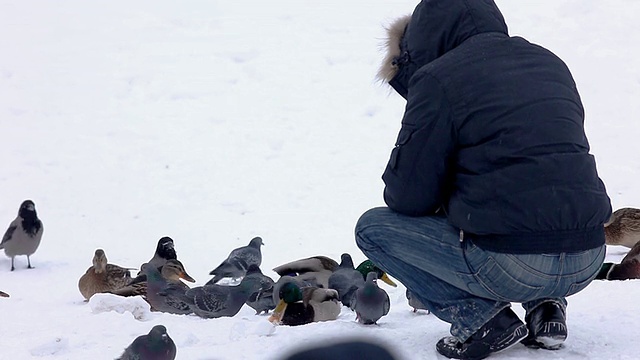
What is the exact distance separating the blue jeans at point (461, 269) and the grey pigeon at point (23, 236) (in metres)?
6.39

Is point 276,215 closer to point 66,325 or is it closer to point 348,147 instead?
point 348,147

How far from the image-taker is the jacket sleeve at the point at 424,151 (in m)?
3.83

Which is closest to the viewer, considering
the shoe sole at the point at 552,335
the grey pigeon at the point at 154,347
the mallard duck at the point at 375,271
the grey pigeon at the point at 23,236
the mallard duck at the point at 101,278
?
the shoe sole at the point at 552,335

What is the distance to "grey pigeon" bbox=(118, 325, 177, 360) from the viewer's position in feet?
15.3

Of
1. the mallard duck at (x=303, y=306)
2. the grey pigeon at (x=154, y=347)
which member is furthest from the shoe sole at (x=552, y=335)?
the mallard duck at (x=303, y=306)

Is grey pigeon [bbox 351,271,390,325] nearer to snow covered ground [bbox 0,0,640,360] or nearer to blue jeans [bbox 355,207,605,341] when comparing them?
snow covered ground [bbox 0,0,640,360]

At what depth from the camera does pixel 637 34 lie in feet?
48.4

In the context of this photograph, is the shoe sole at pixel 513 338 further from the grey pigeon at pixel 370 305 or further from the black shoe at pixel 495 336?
the grey pigeon at pixel 370 305

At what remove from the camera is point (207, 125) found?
13383mm

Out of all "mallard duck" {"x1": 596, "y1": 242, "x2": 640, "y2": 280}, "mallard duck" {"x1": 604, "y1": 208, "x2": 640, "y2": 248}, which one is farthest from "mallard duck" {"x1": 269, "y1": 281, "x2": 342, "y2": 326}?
"mallard duck" {"x1": 604, "y1": 208, "x2": 640, "y2": 248}

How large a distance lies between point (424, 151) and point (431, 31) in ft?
1.75

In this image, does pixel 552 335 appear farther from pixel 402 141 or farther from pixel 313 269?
pixel 313 269

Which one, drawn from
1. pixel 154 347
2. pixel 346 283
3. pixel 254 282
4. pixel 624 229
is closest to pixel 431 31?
pixel 154 347

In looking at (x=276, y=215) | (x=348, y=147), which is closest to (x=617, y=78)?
(x=348, y=147)
